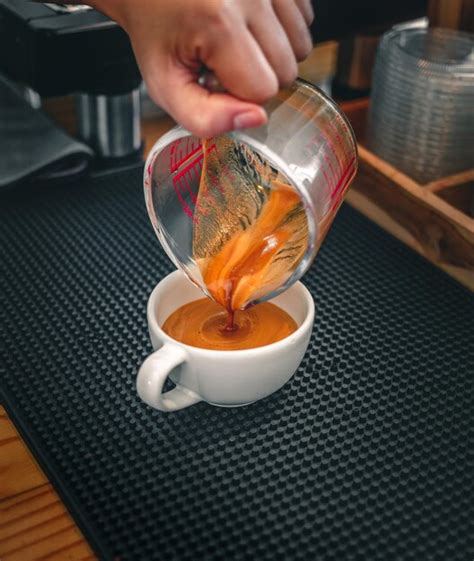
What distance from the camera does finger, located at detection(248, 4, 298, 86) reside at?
1.72ft

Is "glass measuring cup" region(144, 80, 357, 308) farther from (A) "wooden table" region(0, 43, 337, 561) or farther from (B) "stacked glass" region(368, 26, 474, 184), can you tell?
(B) "stacked glass" region(368, 26, 474, 184)

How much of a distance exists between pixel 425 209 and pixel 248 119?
16.4 inches

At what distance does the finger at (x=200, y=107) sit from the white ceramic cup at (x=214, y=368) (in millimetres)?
171

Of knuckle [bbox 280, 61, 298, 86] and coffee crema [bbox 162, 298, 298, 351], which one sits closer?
knuckle [bbox 280, 61, 298, 86]

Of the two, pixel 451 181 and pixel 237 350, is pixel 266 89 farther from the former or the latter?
pixel 451 181

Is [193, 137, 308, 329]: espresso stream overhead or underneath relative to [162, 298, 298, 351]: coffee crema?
overhead

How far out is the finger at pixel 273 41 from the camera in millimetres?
524

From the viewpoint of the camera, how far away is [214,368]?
0.61 metres

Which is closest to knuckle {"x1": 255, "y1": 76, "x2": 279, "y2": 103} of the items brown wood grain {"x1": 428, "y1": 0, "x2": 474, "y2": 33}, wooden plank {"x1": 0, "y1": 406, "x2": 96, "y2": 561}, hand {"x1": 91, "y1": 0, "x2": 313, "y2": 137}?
hand {"x1": 91, "y1": 0, "x2": 313, "y2": 137}

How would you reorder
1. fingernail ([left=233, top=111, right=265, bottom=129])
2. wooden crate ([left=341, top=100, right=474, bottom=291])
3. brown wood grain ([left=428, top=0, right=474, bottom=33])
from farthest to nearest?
1. brown wood grain ([left=428, top=0, right=474, bottom=33])
2. wooden crate ([left=341, top=100, right=474, bottom=291])
3. fingernail ([left=233, top=111, right=265, bottom=129])

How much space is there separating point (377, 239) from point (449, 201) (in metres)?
0.10

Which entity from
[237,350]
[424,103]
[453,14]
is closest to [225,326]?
[237,350]

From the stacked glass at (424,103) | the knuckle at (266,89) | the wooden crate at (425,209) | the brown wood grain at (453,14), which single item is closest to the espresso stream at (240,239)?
the knuckle at (266,89)

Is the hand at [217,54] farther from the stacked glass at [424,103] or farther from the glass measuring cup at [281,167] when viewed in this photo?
the stacked glass at [424,103]
